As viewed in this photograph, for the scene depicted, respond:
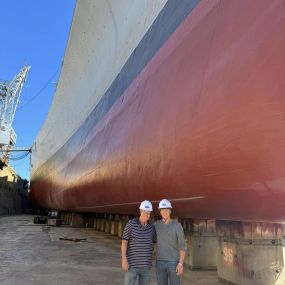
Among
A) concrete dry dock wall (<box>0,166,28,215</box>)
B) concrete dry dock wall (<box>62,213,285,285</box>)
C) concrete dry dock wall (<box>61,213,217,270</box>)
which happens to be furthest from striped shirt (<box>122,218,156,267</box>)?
concrete dry dock wall (<box>0,166,28,215</box>)

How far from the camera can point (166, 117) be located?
198 inches

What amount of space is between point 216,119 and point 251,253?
2.12 meters

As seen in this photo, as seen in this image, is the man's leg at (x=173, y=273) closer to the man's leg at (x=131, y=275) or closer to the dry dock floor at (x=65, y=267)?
the man's leg at (x=131, y=275)

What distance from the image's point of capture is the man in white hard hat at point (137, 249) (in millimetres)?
3764

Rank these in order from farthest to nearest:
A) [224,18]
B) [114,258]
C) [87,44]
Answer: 1. [87,44]
2. [114,258]
3. [224,18]

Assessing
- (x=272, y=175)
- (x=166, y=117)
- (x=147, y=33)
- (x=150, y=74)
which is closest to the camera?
(x=272, y=175)

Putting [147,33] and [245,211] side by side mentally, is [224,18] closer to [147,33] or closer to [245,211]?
[245,211]

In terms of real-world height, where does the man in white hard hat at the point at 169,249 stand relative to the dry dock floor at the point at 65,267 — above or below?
above

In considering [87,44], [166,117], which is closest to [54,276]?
[166,117]

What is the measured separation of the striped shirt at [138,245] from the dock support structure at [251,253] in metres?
1.65

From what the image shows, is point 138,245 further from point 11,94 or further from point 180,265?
point 11,94

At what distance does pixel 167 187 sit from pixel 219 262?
5.75ft

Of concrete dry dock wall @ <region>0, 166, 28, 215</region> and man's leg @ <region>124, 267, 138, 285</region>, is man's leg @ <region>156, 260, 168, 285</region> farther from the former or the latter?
concrete dry dock wall @ <region>0, 166, 28, 215</region>

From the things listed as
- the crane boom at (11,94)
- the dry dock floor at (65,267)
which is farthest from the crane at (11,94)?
the dry dock floor at (65,267)
